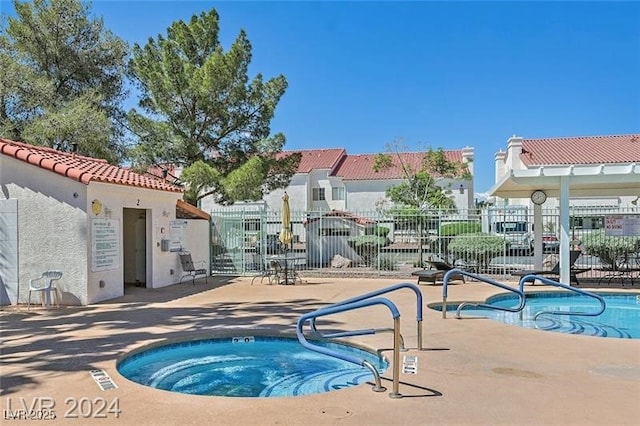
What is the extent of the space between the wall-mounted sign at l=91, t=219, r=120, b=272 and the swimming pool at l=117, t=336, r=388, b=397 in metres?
5.11

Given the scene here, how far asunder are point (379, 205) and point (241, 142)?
1920 cm

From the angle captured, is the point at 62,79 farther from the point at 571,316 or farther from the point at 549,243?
the point at 549,243

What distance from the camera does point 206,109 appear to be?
75.9ft

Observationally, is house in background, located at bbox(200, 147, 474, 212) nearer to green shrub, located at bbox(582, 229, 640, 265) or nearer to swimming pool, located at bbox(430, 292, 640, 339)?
green shrub, located at bbox(582, 229, 640, 265)

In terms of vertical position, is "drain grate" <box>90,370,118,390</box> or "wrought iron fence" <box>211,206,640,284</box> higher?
"wrought iron fence" <box>211,206,640,284</box>

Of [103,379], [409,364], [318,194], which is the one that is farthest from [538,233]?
[318,194]

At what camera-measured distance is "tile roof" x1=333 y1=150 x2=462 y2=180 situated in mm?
44031

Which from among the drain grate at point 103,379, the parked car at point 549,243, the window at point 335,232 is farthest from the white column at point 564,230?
the drain grate at point 103,379

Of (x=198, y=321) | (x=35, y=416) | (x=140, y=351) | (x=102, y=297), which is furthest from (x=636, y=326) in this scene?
(x=102, y=297)

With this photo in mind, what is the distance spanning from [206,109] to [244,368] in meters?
17.2

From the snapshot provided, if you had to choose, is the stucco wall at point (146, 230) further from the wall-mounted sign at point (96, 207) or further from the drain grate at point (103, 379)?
the drain grate at point (103, 379)

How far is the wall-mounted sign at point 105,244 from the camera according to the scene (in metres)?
12.3

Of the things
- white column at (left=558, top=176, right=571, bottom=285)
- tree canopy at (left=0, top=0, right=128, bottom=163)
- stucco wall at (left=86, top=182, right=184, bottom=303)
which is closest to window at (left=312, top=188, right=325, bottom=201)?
tree canopy at (left=0, top=0, right=128, bottom=163)

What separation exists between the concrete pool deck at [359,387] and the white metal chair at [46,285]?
1.56 feet
